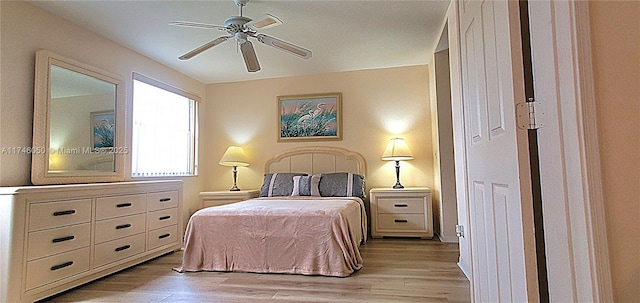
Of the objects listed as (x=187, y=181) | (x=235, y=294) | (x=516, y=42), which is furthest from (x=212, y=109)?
(x=516, y=42)

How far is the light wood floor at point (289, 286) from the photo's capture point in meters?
2.32

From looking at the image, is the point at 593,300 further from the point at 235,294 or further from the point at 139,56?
the point at 139,56

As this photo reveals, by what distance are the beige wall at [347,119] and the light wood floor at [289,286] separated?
70.6 inches

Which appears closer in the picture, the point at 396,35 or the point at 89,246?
the point at 89,246

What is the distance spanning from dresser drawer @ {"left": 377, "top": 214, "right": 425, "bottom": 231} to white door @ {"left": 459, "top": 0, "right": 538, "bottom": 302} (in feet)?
8.60

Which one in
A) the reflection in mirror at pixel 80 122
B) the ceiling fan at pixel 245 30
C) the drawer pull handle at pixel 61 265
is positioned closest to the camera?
the drawer pull handle at pixel 61 265

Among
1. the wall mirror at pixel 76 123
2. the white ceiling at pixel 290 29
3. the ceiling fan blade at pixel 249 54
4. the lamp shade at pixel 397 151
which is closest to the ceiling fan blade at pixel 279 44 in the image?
the ceiling fan blade at pixel 249 54

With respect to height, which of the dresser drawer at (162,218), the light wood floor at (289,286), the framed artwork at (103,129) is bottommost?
the light wood floor at (289,286)

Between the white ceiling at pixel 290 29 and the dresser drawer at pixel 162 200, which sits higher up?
the white ceiling at pixel 290 29

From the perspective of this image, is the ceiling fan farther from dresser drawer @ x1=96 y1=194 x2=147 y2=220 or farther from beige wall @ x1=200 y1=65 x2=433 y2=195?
beige wall @ x1=200 y1=65 x2=433 y2=195

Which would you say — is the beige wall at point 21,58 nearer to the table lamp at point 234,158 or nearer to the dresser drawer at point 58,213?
the dresser drawer at point 58,213

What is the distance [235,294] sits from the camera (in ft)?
7.88

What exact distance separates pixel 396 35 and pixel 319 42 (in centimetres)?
84

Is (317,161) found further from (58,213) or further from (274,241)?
(58,213)
